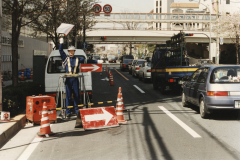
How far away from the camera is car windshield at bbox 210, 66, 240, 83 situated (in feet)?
28.9

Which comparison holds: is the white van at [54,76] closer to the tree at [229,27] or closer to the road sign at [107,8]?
the tree at [229,27]

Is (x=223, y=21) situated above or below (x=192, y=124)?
above

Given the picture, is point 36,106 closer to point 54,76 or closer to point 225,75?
point 54,76

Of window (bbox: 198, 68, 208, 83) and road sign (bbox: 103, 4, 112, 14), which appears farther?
road sign (bbox: 103, 4, 112, 14)

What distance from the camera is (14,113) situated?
9.00 meters

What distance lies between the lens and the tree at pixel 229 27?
164 ft

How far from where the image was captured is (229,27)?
2041 inches

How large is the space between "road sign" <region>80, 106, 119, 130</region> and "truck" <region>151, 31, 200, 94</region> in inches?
277

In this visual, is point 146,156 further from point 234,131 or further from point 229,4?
point 229,4

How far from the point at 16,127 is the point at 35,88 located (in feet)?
16.0

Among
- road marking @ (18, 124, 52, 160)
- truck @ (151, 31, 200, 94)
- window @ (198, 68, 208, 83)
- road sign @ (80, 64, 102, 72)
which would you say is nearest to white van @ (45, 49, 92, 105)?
road sign @ (80, 64, 102, 72)

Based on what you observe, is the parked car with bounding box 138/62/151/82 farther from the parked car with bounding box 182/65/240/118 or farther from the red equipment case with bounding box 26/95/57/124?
the red equipment case with bounding box 26/95/57/124

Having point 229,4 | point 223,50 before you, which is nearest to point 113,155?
point 223,50

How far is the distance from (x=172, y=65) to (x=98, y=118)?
9.49 meters
